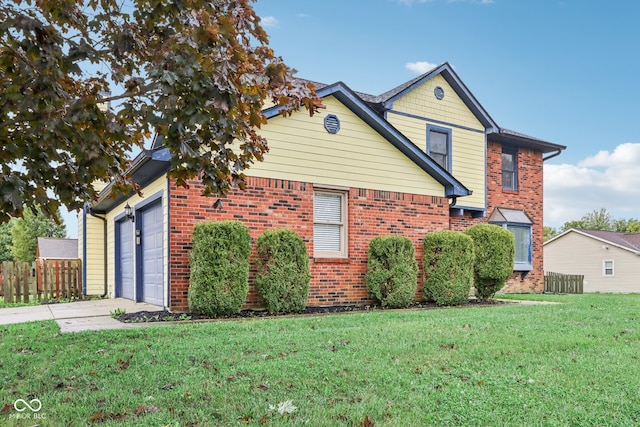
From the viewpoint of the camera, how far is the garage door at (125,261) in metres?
13.5

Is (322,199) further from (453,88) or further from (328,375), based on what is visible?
(453,88)

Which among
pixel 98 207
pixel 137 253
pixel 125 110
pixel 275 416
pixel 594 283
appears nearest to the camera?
pixel 275 416

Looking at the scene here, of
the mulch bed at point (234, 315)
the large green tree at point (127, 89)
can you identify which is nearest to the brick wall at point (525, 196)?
the mulch bed at point (234, 315)

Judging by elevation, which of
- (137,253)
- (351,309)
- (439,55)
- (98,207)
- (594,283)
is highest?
(439,55)

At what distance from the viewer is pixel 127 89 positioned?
4.18 metres

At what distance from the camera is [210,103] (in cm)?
350

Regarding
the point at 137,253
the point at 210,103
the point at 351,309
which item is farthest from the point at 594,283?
the point at 210,103

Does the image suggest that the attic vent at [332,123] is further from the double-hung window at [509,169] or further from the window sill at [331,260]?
the double-hung window at [509,169]

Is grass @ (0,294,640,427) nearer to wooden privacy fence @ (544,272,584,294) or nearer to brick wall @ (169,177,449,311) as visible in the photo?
brick wall @ (169,177,449,311)

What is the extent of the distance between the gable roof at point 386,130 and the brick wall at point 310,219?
50cm

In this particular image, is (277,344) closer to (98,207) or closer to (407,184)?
(407,184)

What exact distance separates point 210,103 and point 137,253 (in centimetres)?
944

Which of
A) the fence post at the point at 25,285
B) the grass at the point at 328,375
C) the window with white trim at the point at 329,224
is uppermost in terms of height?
the window with white trim at the point at 329,224
